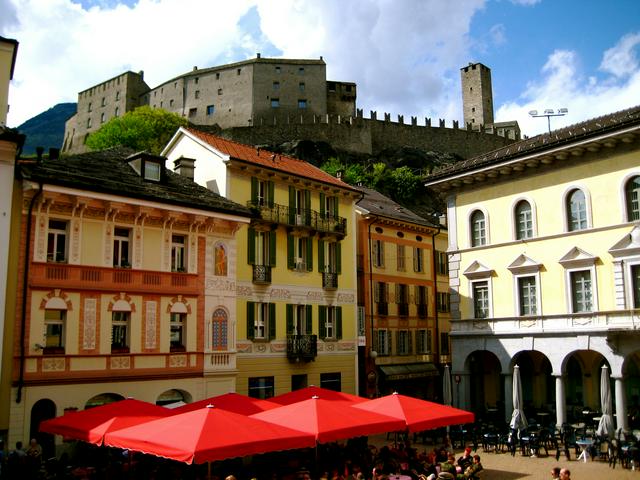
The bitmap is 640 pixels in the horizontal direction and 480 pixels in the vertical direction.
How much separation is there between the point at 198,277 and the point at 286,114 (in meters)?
75.4

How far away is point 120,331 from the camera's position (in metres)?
23.2

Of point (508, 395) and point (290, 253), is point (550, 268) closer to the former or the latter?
point (508, 395)

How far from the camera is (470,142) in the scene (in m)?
101

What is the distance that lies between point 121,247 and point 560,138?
17.0 metres

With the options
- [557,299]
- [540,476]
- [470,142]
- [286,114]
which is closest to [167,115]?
[286,114]

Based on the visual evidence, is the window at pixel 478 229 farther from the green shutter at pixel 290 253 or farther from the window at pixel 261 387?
the window at pixel 261 387

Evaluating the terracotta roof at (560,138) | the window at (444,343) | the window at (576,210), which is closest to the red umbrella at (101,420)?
the window at (576,210)

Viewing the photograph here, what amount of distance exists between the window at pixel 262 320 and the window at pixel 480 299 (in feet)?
28.6

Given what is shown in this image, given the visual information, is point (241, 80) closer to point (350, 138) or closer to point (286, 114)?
point (286, 114)

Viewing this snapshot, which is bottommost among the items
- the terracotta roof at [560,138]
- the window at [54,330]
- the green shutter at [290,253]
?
the window at [54,330]

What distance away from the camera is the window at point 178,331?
24594 mm

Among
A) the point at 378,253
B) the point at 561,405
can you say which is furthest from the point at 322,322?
the point at 561,405

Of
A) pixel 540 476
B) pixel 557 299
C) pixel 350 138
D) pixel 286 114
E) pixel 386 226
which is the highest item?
pixel 286 114

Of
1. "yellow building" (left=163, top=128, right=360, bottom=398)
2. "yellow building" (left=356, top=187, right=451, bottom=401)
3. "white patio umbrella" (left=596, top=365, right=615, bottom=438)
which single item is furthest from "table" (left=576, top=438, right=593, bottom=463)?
"yellow building" (left=356, top=187, right=451, bottom=401)
